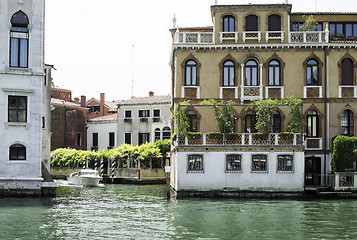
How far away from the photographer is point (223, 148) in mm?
31594

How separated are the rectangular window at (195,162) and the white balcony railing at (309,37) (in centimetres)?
881

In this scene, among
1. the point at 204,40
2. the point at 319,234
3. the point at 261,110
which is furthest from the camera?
the point at 204,40

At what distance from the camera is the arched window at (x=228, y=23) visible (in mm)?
34812

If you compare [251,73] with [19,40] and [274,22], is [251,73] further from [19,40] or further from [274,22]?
[19,40]

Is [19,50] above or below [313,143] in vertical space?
above

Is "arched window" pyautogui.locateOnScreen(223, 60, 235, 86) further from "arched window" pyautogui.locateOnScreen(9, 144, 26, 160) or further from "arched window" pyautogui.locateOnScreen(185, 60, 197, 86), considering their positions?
"arched window" pyautogui.locateOnScreen(9, 144, 26, 160)

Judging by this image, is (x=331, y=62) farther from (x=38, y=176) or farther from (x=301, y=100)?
(x=38, y=176)

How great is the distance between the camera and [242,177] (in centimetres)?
3138

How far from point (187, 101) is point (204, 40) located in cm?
373

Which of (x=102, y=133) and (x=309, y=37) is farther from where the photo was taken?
(x=102, y=133)

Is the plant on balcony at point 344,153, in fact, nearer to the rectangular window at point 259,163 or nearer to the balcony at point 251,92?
the rectangular window at point 259,163

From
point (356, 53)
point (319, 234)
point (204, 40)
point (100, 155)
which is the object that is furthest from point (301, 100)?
point (100, 155)

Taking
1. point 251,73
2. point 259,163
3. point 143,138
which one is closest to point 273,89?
point 251,73

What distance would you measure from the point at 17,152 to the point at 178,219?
11115mm
